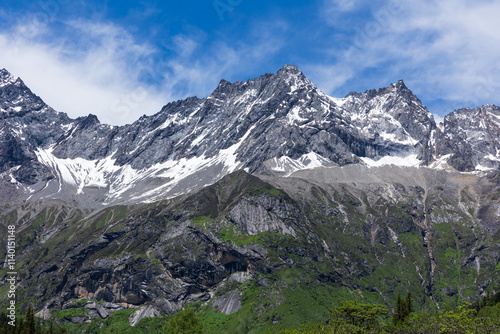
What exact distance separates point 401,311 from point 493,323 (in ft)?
217

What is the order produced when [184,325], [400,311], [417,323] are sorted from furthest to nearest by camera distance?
[400,311]
[184,325]
[417,323]

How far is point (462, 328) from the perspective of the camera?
305 feet

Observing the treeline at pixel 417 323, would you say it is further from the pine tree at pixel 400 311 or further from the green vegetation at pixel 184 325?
the pine tree at pixel 400 311

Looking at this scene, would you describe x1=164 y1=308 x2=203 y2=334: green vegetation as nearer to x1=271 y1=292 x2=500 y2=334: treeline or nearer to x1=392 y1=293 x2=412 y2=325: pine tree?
x1=271 y1=292 x2=500 y2=334: treeline

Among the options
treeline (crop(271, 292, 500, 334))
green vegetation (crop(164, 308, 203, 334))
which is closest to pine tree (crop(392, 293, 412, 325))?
treeline (crop(271, 292, 500, 334))

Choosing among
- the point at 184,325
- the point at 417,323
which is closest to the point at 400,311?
the point at 417,323

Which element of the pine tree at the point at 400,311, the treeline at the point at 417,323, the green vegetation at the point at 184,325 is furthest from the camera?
the pine tree at the point at 400,311

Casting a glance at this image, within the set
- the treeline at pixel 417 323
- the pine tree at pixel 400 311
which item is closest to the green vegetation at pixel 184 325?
the treeline at pixel 417 323

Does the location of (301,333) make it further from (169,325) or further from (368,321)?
(169,325)

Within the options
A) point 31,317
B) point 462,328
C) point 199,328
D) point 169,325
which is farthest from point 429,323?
point 31,317

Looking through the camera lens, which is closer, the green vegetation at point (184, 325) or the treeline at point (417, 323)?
the treeline at point (417, 323)

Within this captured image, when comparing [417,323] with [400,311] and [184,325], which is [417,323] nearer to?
[400,311]

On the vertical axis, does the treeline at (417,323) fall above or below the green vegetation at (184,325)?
above

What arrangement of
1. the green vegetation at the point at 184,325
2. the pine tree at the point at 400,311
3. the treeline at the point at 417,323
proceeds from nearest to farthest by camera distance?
the treeline at the point at 417,323 < the green vegetation at the point at 184,325 < the pine tree at the point at 400,311
